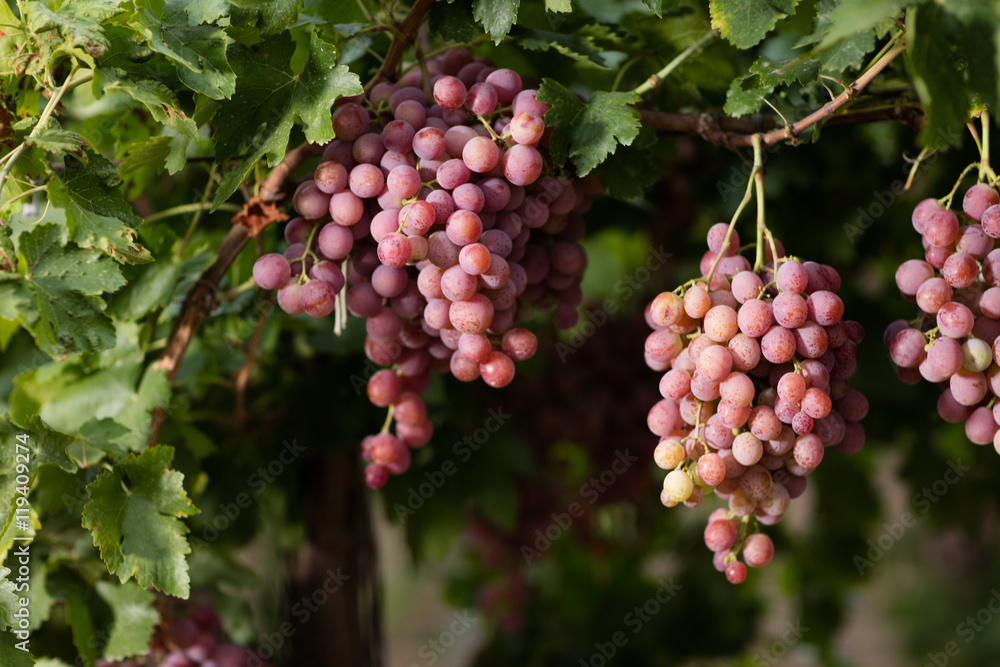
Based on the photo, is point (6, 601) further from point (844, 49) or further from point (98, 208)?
point (844, 49)

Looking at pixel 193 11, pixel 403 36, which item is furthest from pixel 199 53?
pixel 403 36

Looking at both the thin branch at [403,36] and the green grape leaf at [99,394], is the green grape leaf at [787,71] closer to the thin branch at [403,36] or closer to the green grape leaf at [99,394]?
the thin branch at [403,36]

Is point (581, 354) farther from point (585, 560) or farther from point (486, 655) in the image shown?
point (486, 655)

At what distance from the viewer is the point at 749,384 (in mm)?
508

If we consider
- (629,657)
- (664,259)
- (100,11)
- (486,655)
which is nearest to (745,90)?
(100,11)

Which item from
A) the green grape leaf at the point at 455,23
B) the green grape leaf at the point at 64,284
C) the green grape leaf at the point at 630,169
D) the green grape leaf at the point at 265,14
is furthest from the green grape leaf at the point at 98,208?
the green grape leaf at the point at 630,169

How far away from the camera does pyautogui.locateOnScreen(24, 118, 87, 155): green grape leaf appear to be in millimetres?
495

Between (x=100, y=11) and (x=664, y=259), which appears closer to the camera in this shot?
(x=100, y=11)

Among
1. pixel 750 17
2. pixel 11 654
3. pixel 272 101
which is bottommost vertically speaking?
pixel 11 654

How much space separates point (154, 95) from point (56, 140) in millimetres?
68

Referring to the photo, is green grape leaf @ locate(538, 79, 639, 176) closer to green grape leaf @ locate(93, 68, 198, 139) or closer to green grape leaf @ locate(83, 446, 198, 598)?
green grape leaf @ locate(93, 68, 198, 139)

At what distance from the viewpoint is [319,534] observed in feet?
3.39

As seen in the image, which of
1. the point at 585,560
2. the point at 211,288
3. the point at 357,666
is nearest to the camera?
the point at 211,288

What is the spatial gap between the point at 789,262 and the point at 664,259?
3.20ft
